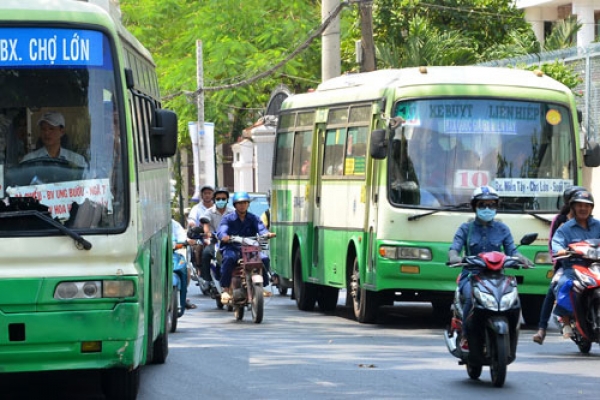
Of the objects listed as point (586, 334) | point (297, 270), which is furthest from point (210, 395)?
point (297, 270)

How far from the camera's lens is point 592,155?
720 inches

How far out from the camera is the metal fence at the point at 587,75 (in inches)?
1200

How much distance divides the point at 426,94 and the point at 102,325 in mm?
9142

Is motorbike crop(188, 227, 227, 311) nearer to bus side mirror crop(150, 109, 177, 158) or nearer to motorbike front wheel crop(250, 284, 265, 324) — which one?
motorbike front wheel crop(250, 284, 265, 324)

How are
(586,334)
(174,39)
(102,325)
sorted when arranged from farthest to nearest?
(174,39), (586,334), (102,325)

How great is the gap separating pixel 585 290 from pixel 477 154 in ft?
12.7

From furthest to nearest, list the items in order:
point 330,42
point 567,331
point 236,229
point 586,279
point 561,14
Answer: point 561,14 < point 330,42 < point 236,229 < point 567,331 < point 586,279

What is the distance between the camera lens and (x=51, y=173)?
32.3 ft

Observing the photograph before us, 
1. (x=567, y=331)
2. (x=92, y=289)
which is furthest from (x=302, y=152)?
(x=92, y=289)

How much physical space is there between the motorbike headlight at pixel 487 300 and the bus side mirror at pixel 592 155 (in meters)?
6.53

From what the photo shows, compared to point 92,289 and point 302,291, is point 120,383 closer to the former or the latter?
point 92,289

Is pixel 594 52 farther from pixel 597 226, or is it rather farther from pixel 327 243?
pixel 597 226

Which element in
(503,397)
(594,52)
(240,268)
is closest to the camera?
(503,397)

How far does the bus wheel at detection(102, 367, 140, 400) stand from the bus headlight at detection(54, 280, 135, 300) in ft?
3.68
